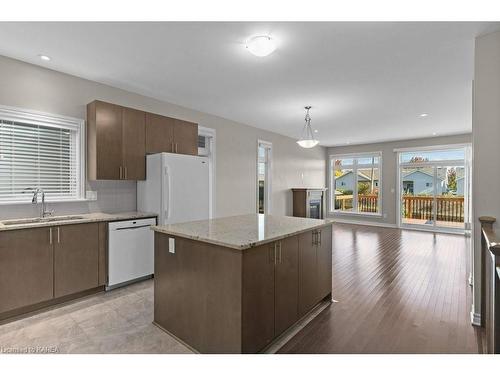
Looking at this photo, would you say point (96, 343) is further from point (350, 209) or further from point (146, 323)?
point (350, 209)

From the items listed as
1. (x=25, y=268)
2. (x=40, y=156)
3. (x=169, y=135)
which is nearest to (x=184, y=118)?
(x=169, y=135)

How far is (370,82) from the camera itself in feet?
11.5

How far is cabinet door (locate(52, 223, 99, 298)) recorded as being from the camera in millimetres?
2738

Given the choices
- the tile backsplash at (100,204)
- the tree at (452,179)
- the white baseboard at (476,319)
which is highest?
the tree at (452,179)

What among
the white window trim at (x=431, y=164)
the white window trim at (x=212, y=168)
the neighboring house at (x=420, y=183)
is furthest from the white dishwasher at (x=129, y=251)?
the neighboring house at (x=420, y=183)

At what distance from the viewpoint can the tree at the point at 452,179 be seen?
7.01 metres

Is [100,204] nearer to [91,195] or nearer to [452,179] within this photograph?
[91,195]

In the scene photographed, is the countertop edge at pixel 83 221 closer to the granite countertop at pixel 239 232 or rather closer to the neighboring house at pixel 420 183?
the granite countertop at pixel 239 232

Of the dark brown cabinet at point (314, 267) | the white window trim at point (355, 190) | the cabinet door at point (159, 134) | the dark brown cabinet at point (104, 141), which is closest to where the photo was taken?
the dark brown cabinet at point (314, 267)

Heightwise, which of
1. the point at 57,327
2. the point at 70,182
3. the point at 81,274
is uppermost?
the point at 70,182

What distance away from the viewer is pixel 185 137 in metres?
4.25

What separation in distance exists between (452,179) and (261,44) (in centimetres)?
717
